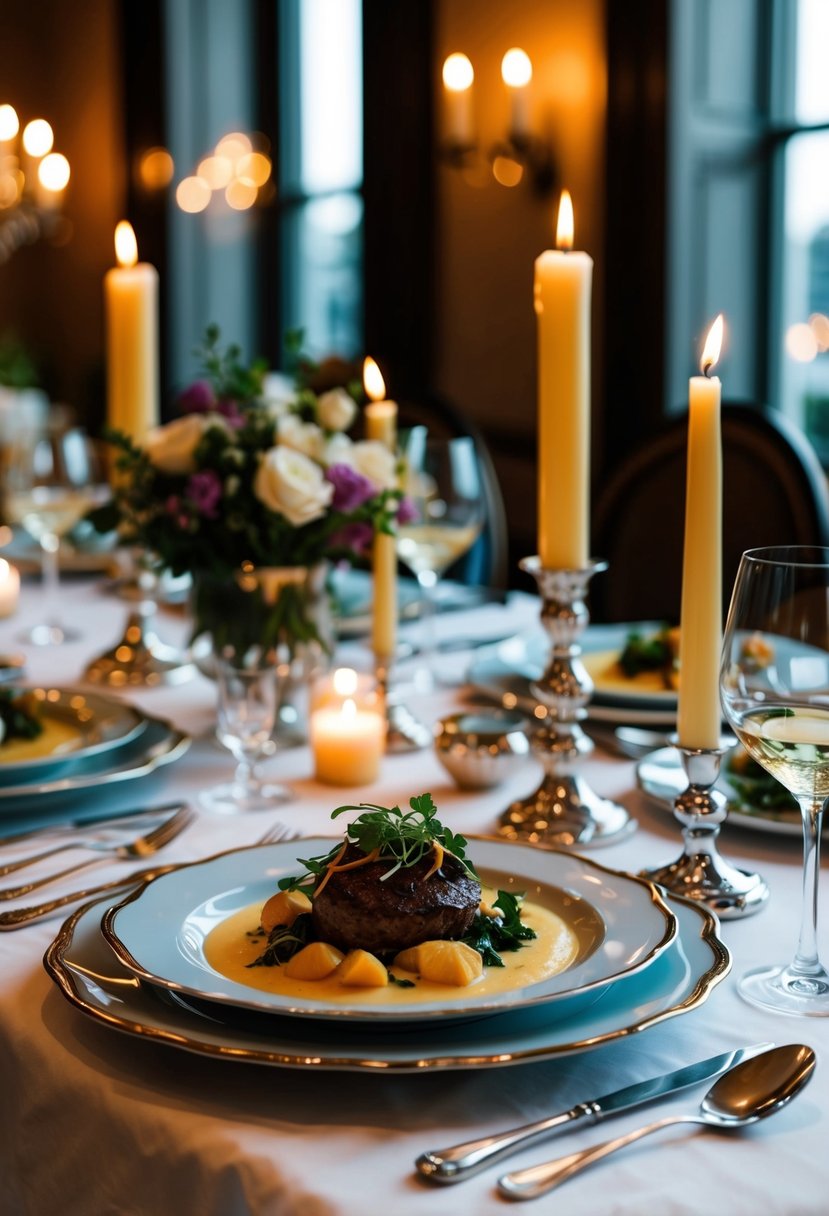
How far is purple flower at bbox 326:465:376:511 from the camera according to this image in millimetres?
1379

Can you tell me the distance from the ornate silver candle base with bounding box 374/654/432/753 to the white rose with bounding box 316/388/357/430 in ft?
0.82

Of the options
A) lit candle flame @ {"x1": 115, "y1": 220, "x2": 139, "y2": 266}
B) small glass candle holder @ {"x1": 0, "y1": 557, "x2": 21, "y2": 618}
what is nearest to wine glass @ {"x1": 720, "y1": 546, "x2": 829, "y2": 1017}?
lit candle flame @ {"x1": 115, "y1": 220, "x2": 139, "y2": 266}

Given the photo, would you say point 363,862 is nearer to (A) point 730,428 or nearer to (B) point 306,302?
(A) point 730,428

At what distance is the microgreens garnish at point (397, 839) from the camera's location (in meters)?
0.79

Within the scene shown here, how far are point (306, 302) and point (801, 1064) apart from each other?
5.17 metres

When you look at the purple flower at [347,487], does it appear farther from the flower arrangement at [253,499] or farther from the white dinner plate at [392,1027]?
the white dinner plate at [392,1027]

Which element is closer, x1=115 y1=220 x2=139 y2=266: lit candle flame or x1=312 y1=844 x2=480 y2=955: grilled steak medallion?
x1=312 y1=844 x2=480 y2=955: grilled steak medallion

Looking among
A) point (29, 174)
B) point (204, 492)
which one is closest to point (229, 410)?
point (204, 492)

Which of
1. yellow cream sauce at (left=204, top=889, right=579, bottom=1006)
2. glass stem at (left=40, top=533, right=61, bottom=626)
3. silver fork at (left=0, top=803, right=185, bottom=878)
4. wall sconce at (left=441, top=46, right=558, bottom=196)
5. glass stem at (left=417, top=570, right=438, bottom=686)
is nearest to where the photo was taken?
yellow cream sauce at (left=204, top=889, right=579, bottom=1006)

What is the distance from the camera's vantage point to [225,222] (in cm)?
589

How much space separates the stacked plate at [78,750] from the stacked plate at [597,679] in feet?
1.14

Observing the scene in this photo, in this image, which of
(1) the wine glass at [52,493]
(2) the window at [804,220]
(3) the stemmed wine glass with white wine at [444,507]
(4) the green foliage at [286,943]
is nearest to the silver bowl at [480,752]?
(3) the stemmed wine glass with white wine at [444,507]

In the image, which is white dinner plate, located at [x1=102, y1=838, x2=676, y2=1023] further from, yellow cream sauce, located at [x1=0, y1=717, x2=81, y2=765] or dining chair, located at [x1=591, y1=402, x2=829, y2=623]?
dining chair, located at [x1=591, y1=402, x2=829, y2=623]

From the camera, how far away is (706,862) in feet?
3.22
